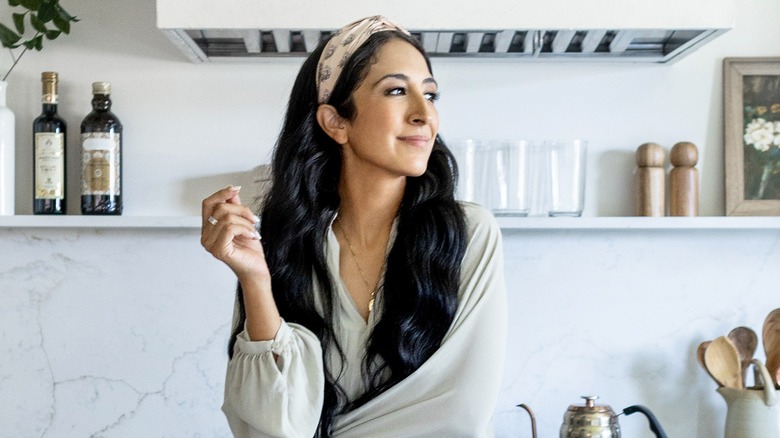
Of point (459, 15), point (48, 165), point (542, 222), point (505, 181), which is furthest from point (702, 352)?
point (48, 165)

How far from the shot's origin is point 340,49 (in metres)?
Result: 1.47

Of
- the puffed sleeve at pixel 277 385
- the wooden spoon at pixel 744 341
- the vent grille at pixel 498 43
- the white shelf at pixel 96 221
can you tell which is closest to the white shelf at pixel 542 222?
the white shelf at pixel 96 221

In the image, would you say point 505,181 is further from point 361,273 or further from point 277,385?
point 277,385

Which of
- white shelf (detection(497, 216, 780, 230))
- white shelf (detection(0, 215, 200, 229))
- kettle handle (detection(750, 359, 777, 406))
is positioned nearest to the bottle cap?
white shelf (detection(0, 215, 200, 229))

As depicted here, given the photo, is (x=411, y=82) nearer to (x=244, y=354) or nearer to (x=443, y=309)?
(x=443, y=309)

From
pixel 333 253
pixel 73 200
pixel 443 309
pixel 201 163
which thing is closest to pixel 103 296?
pixel 73 200

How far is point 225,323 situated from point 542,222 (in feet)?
2.40

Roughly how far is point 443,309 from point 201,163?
94cm

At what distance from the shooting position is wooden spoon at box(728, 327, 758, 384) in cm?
207

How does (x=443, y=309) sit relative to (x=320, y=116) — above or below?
below

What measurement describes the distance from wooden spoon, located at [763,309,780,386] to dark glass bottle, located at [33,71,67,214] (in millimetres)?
1525

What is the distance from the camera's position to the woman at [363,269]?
1.31 m

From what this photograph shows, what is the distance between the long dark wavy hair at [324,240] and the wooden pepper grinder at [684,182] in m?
0.70

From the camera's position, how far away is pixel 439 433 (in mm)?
1341
